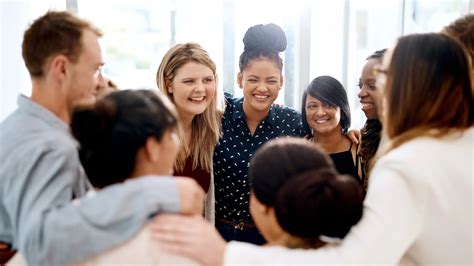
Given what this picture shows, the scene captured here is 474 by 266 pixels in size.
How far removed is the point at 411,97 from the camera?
1.25 meters

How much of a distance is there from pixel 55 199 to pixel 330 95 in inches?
56.9

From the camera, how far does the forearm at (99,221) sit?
1086 mm

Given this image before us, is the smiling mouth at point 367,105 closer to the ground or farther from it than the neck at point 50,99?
closer to the ground

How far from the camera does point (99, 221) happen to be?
42.6 inches

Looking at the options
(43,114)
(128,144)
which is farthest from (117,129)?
(43,114)

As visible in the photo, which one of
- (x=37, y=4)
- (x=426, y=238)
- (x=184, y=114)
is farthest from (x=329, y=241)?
(x=37, y=4)

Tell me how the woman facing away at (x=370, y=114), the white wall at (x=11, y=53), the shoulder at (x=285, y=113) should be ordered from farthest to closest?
the white wall at (x=11, y=53) < the shoulder at (x=285, y=113) < the woman facing away at (x=370, y=114)

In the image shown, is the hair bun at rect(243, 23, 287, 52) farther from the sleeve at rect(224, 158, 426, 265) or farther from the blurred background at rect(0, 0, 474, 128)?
the sleeve at rect(224, 158, 426, 265)

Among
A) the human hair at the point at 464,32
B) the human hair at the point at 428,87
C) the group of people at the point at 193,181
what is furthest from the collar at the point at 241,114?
the human hair at the point at 428,87

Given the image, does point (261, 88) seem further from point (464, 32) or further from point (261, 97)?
point (464, 32)

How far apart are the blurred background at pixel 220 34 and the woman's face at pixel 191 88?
24.1 inches

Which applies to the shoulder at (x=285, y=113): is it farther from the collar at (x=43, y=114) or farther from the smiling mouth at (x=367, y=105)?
the collar at (x=43, y=114)

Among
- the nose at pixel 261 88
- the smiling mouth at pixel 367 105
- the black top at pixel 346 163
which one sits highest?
the nose at pixel 261 88

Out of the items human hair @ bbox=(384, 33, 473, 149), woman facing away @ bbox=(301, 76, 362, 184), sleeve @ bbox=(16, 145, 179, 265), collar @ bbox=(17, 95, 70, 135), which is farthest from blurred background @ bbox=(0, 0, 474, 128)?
sleeve @ bbox=(16, 145, 179, 265)
